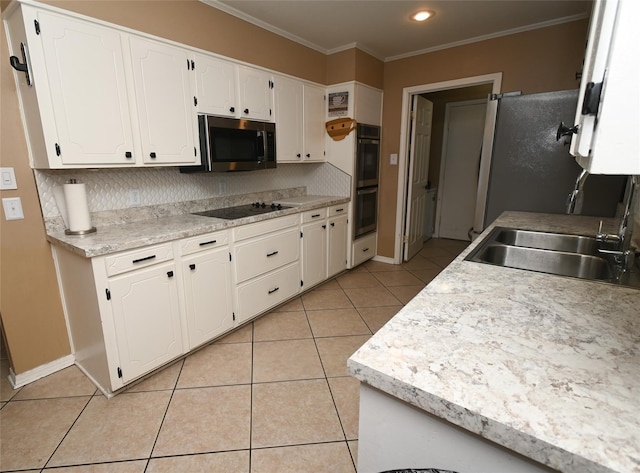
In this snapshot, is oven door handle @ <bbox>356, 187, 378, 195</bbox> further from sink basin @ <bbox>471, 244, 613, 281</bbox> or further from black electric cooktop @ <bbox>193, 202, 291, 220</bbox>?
sink basin @ <bbox>471, 244, 613, 281</bbox>

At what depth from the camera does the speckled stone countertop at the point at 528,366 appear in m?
0.51

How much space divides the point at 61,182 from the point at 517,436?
8.40 feet

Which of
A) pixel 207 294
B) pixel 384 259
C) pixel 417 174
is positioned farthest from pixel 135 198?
pixel 417 174

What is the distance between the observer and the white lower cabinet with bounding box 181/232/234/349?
2.11 meters

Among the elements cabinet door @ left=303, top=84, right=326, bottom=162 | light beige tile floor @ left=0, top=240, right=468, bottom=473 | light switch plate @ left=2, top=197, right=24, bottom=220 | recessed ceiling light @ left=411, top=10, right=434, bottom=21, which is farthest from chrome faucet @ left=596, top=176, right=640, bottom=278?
light switch plate @ left=2, top=197, right=24, bottom=220

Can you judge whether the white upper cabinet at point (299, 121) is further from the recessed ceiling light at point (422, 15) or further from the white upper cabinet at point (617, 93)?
the white upper cabinet at point (617, 93)

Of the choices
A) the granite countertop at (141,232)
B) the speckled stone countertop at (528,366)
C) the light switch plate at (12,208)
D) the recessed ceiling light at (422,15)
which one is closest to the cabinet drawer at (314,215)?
the granite countertop at (141,232)

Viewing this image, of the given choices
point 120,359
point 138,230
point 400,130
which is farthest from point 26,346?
point 400,130

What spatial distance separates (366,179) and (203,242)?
7.41 feet

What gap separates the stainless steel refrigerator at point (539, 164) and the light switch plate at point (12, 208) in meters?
3.20

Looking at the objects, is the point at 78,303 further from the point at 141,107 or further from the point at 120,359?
the point at 141,107

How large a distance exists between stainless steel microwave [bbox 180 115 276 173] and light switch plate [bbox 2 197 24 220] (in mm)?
968

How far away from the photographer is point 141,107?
79.4 inches

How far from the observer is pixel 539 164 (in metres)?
2.39
